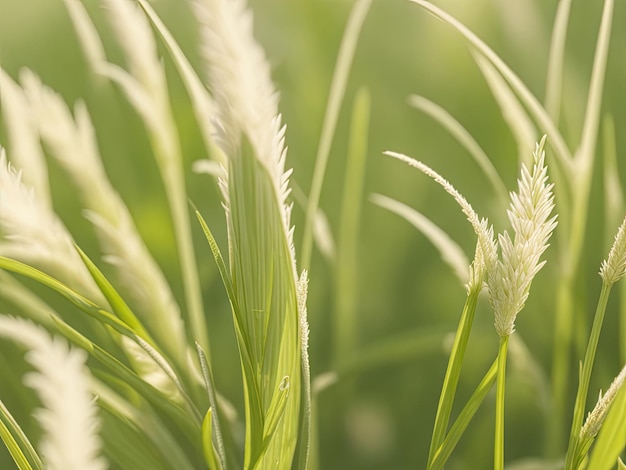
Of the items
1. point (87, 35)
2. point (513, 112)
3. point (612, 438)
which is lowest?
point (612, 438)

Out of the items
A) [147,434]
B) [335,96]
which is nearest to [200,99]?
[335,96]

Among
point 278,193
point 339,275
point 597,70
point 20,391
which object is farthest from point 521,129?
point 20,391

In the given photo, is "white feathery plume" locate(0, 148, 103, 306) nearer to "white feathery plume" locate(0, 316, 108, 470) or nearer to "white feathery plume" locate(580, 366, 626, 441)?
"white feathery plume" locate(0, 316, 108, 470)

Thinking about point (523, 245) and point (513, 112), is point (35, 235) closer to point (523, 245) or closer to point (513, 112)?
point (523, 245)

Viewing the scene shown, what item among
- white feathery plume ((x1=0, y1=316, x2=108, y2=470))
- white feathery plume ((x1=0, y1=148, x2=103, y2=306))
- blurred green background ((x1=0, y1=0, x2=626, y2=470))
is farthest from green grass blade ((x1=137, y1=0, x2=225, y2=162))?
white feathery plume ((x1=0, y1=316, x2=108, y2=470))

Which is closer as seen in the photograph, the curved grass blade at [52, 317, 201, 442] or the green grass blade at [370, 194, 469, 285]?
the curved grass blade at [52, 317, 201, 442]
